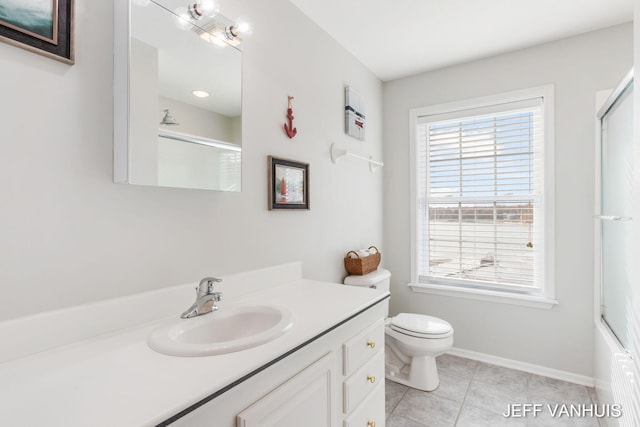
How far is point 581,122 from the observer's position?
7.64 feet

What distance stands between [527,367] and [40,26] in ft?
10.9

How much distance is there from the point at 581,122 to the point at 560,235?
807 millimetres

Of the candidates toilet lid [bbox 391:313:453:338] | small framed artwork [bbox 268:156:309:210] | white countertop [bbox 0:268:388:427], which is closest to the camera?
white countertop [bbox 0:268:388:427]

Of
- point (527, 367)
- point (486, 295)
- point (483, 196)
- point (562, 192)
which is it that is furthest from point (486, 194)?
point (527, 367)

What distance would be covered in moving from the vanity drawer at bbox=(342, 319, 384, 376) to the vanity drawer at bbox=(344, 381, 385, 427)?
18 cm

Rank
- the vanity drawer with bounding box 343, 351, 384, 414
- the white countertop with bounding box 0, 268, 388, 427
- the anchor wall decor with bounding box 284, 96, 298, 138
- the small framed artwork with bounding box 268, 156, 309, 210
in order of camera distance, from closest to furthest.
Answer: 1. the white countertop with bounding box 0, 268, 388, 427
2. the vanity drawer with bounding box 343, 351, 384, 414
3. the small framed artwork with bounding box 268, 156, 309, 210
4. the anchor wall decor with bounding box 284, 96, 298, 138

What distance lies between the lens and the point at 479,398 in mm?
2166

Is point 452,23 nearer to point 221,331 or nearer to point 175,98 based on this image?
point 175,98

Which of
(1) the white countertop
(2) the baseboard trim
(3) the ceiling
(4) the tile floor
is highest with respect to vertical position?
(3) the ceiling

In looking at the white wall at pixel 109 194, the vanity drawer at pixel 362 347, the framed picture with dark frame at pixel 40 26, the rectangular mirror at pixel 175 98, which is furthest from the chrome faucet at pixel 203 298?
the framed picture with dark frame at pixel 40 26

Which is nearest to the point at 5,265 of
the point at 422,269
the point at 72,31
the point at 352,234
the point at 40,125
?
the point at 40,125

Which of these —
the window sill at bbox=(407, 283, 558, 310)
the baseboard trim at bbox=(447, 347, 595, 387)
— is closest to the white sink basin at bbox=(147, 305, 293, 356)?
the window sill at bbox=(407, 283, 558, 310)

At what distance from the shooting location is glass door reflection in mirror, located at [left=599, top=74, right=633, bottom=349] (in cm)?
159

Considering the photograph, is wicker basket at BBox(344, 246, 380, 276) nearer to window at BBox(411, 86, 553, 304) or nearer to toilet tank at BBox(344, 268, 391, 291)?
toilet tank at BBox(344, 268, 391, 291)
